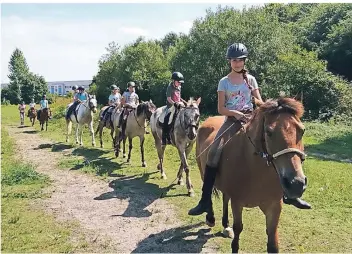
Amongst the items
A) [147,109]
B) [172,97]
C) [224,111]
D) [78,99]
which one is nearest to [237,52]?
[224,111]

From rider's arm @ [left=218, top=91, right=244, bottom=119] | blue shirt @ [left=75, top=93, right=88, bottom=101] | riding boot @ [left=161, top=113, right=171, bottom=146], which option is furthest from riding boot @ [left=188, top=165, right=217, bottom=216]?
blue shirt @ [left=75, top=93, right=88, bottom=101]

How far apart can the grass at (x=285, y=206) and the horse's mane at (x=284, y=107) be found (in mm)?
2536

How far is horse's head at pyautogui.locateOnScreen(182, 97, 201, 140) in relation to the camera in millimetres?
8398

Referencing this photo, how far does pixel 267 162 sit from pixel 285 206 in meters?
3.95

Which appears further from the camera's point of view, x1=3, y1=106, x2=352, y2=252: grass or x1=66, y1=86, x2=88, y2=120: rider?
x1=66, y1=86, x2=88, y2=120: rider

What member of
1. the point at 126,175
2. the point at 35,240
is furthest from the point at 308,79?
the point at 35,240

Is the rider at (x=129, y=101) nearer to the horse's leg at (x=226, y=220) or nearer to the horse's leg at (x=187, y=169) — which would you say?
the horse's leg at (x=187, y=169)

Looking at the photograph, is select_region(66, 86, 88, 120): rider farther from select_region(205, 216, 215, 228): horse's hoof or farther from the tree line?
select_region(205, 216, 215, 228): horse's hoof

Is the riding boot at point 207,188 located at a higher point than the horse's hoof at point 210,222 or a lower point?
higher

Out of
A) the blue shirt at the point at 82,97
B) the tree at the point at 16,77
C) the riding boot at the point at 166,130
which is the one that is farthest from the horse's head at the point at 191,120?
the tree at the point at 16,77

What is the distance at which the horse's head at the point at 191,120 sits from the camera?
840 centimetres

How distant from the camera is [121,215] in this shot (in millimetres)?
7195

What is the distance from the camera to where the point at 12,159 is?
42.7 feet

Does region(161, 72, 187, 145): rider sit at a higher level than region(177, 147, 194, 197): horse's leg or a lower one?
higher
